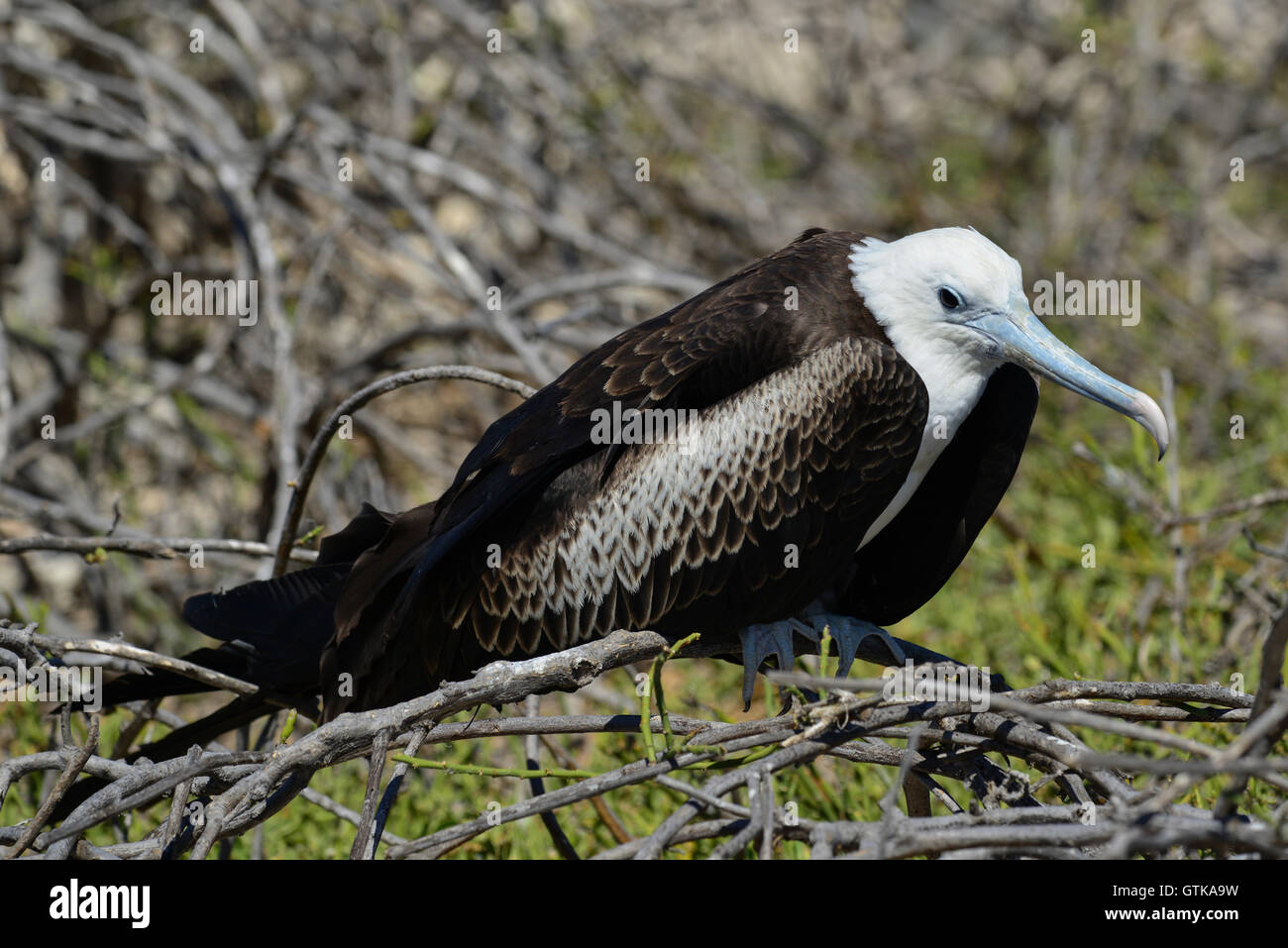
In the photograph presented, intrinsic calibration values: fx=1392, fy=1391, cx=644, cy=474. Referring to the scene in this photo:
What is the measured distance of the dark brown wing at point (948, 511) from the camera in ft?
9.32

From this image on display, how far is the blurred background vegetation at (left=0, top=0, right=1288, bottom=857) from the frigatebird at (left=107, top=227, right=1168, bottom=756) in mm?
489

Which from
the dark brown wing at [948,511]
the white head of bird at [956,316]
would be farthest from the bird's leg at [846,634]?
the white head of bird at [956,316]

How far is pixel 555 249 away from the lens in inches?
217

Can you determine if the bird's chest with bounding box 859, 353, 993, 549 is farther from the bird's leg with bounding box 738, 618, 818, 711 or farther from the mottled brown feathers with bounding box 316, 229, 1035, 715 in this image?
the bird's leg with bounding box 738, 618, 818, 711

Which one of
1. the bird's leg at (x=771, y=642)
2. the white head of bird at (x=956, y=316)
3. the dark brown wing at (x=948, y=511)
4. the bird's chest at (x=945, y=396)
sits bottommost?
the bird's leg at (x=771, y=642)

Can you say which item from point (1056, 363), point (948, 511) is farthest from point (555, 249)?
point (1056, 363)

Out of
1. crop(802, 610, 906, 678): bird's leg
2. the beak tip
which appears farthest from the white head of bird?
crop(802, 610, 906, 678): bird's leg

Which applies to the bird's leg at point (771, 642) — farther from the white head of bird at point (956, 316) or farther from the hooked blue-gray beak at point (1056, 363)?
the hooked blue-gray beak at point (1056, 363)

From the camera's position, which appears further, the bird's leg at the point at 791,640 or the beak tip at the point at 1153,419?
the bird's leg at the point at 791,640

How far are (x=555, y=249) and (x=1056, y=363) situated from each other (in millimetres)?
3189

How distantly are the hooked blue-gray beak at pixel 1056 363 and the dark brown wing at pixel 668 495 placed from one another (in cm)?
19

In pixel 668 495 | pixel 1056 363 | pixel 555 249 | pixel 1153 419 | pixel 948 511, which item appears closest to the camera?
pixel 1153 419

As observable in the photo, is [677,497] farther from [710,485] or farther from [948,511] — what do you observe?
[948,511]

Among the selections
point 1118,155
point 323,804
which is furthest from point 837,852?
point 1118,155
